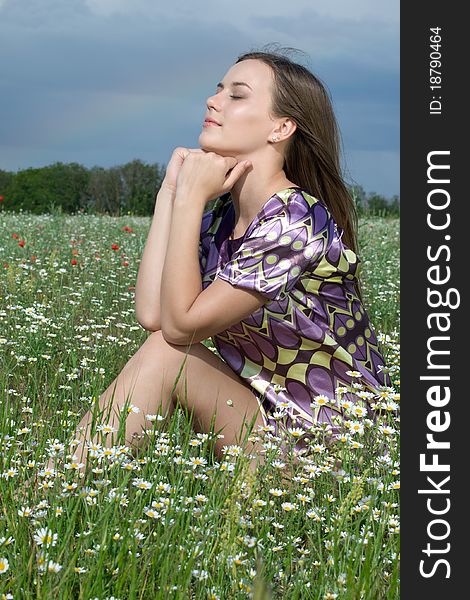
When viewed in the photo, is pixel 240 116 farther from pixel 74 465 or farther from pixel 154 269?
pixel 74 465

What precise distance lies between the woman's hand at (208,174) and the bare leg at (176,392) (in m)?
0.60

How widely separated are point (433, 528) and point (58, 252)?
6364mm

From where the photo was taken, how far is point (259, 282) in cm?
322

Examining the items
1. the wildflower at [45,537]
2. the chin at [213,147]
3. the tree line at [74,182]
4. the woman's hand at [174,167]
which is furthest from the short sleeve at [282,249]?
the tree line at [74,182]

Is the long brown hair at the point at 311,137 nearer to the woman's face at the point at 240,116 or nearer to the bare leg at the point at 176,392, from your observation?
the woman's face at the point at 240,116

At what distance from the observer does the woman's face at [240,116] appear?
352 centimetres

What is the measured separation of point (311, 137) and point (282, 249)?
63cm

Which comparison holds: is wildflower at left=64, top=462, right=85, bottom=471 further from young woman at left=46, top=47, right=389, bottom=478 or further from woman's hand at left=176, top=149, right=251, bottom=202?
woman's hand at left=176, top=149, right=251, bottom=202

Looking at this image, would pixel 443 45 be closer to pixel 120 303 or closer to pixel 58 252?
pixel 120 303

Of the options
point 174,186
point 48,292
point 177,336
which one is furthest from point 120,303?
point 177,336

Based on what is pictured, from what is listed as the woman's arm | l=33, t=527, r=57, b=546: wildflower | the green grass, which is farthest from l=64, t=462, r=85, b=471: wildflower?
the woman's arm

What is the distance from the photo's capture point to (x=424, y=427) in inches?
104

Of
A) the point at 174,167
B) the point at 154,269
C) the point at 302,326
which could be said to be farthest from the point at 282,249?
the point at 174,167

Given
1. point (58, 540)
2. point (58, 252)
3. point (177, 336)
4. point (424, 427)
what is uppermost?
point (58, 252)
